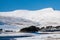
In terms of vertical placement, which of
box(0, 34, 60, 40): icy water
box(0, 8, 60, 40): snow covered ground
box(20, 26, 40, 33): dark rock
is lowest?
box(0, 34, 60, 40): icy water

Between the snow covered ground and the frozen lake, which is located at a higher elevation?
the snow covered ground

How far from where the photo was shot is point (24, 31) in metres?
4.36

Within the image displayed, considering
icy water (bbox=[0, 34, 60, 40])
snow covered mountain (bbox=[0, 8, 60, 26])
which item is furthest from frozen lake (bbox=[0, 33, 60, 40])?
snow covered mountain (bbox=[0, 8, 60, 26])

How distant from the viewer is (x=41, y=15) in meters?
4.49

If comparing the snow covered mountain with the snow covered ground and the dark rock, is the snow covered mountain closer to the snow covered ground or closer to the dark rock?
the snow covered ground

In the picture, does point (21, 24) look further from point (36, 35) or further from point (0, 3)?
point (0, 3)

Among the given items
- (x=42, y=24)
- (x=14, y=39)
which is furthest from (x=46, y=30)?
(x=14, y=39)

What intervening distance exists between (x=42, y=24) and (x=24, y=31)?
1.50ft

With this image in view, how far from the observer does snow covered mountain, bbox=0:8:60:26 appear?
444 cm

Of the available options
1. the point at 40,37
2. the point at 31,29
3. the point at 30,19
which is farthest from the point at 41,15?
the point at 40,37

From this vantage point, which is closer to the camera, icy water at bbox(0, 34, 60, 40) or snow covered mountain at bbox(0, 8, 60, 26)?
icy water at bbox(0, 34, 60, 40)

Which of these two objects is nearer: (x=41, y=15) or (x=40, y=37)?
(x=40, y=37)

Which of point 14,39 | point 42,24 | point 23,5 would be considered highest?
point 23,5

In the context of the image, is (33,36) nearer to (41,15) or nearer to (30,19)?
(30,19)
